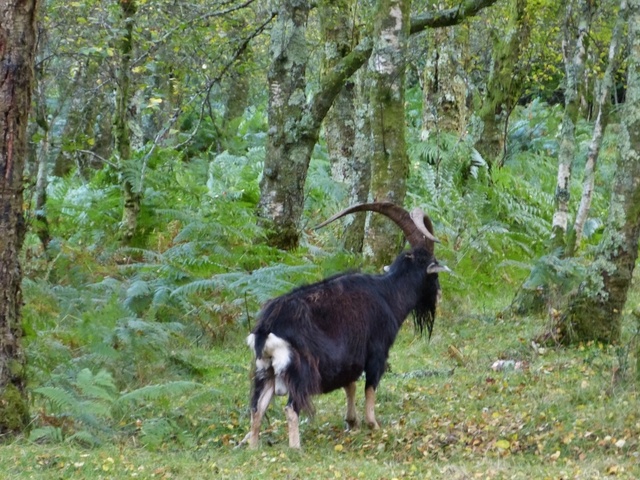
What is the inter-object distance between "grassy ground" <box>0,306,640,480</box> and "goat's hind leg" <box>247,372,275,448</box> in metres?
0.16

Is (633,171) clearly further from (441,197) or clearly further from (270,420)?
(441,197)

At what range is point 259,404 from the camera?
8.02 m

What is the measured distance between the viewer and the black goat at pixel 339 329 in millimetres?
7906

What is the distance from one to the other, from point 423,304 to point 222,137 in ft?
70.8

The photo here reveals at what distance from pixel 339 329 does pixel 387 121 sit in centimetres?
463

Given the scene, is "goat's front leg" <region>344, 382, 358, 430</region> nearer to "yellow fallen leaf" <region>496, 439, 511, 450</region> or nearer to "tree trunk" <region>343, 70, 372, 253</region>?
"yellow fallen leaf" <region>496, 439, 511, 450</region>

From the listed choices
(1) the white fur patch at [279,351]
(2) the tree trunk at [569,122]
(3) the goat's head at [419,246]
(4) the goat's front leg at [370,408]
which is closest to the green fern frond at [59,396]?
(1) the white fur patch at [279,351]

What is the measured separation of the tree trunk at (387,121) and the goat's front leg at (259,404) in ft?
15.2

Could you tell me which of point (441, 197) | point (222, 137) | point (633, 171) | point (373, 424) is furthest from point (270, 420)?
point (222, 137)

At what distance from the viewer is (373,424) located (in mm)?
8727

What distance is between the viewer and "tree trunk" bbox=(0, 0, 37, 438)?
7.74m

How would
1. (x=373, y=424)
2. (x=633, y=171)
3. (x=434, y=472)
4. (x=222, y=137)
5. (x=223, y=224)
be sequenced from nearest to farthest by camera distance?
(x=434, y=472) → (x=373, y=424) → (x=633, y=171) → (x=223, y=224) → (x=222, y=137)

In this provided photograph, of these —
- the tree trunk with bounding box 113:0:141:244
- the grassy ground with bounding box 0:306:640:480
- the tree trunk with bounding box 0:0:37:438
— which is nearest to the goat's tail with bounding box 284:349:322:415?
the grassy ground with bounding box 0:306:640:480

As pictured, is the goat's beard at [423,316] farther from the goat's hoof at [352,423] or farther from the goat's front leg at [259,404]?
the goat's front leg at [259,404]
